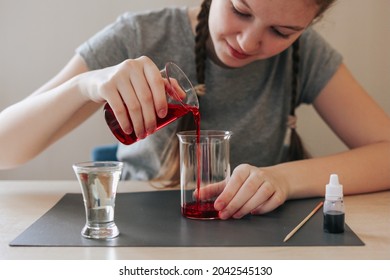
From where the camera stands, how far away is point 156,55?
165 cm

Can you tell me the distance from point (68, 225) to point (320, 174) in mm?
568

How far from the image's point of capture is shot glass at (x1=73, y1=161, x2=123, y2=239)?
0.95 meters

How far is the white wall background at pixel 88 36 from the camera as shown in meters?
2.46

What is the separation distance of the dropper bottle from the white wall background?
5.00 ft

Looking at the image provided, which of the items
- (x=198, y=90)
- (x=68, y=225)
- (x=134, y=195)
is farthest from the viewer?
(x=198, y=90)

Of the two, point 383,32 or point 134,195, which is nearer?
point 134,195

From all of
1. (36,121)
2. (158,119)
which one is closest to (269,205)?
(158,119)

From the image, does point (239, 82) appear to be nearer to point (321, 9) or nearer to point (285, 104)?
point (285, 104)

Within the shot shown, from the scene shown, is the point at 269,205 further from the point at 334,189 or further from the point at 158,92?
the point at 158,92

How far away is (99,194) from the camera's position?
3.19 feet

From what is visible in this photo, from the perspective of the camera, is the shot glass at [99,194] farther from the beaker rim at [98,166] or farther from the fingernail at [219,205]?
the fingernail at [219,205]

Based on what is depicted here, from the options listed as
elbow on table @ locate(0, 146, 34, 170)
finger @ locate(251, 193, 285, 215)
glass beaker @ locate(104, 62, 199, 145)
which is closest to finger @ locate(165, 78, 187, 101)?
glass beaker @ locate(104, 62, 199, 145)
